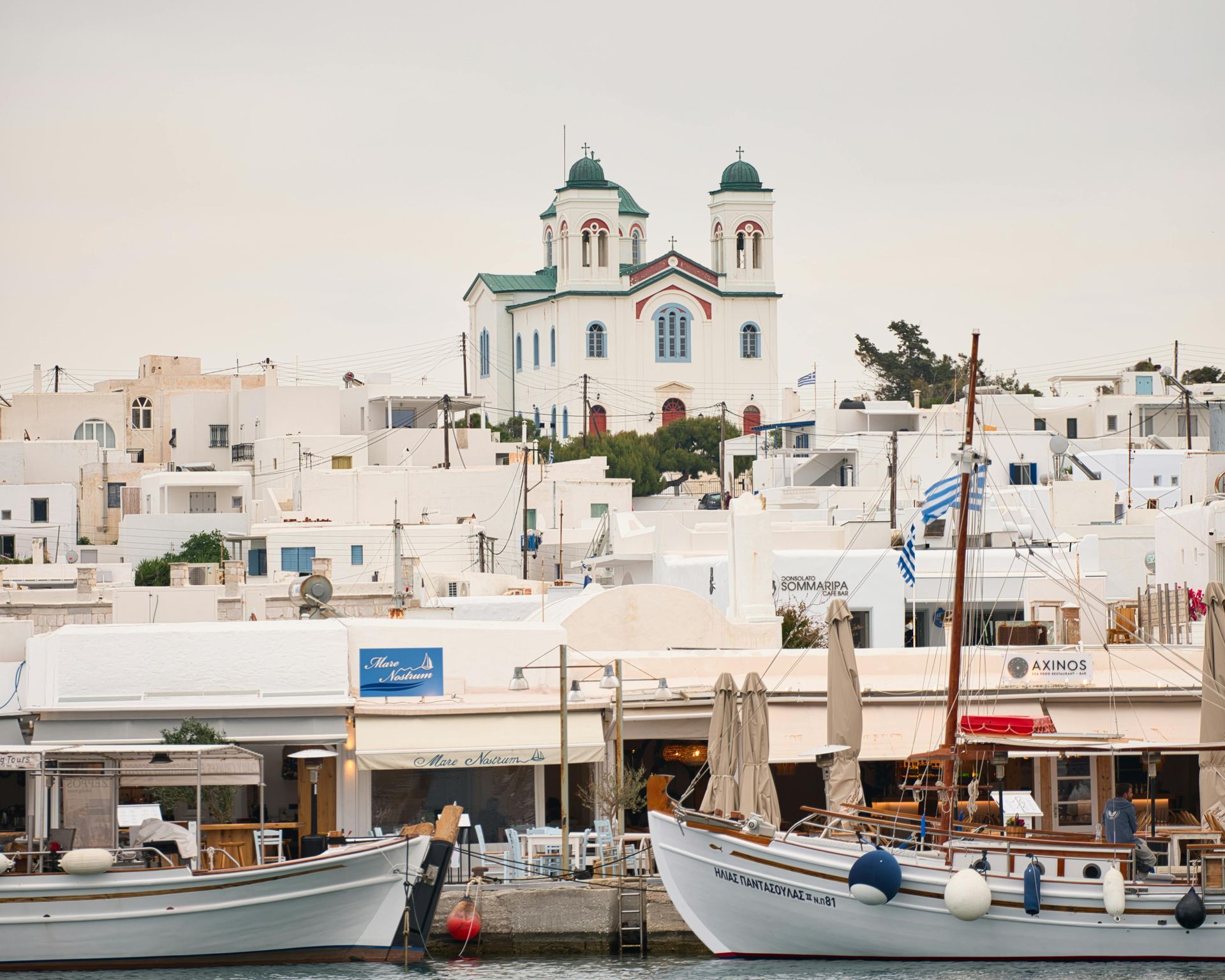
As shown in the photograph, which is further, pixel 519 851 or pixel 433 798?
pixel 433 798

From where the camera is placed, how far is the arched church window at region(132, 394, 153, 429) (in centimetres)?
8506

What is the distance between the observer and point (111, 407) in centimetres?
8469

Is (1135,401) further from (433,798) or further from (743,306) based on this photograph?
(433,798)

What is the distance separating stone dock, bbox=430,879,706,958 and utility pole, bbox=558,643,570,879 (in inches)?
18.7

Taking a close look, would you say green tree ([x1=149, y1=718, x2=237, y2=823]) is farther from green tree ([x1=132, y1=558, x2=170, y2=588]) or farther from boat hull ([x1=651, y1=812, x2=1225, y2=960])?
green tree ([x1=132, y1=558, x2=170, y2=588])

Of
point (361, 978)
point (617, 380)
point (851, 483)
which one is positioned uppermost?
point (617, 380)

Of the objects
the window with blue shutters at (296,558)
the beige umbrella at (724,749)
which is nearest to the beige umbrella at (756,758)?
the beige umbrella at (724,749)

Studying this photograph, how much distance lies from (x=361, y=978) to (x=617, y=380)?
90444 millimetres

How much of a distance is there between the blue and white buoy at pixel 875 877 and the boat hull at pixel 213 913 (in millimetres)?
4390

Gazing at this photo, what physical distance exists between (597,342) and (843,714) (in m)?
88.3

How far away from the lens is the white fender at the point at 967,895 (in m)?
22.0

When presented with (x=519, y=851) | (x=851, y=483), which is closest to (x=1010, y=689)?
(x=519, y=851)

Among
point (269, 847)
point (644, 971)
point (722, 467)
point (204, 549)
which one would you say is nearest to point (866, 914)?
point (644, 971)

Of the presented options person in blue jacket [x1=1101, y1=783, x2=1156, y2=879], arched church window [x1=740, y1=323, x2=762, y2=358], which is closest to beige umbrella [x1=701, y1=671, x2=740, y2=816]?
person in blue jacket [x1=1101, y1=783, x2=1156, y2=879]
